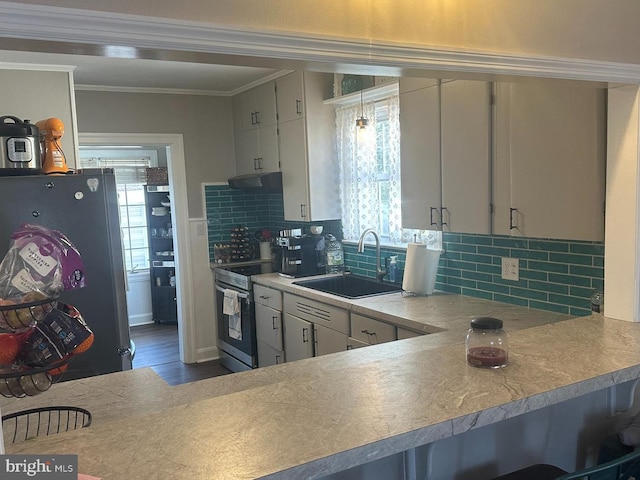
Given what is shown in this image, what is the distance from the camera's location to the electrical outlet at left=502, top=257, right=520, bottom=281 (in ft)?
9.57

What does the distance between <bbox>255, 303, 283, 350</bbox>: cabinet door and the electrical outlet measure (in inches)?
67.7

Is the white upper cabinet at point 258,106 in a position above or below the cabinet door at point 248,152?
above

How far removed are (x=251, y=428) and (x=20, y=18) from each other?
92 centimetres

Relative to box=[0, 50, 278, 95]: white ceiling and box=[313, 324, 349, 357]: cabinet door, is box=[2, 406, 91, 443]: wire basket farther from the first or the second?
box=[0, 50, 278, 95]: white ceiling

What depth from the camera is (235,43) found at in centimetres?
122

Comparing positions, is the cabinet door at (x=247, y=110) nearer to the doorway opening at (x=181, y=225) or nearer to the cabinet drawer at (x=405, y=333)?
the doorway opening at (x=181, y=225)

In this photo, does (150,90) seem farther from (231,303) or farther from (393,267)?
(393,267)

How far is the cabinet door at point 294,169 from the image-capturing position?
436cm

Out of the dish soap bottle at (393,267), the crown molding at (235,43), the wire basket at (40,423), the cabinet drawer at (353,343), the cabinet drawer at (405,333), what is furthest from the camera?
the dish soap bottle at (393,267)

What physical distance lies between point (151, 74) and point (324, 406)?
12.1 feet

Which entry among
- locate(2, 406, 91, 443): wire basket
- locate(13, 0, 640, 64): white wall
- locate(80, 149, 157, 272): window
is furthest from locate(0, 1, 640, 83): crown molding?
locate(80, 149, 157, 272): window

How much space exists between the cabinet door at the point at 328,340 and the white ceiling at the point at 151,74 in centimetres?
169

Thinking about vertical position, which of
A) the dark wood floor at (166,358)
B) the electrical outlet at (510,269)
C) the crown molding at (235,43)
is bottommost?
the dark wood floor at (166,358)

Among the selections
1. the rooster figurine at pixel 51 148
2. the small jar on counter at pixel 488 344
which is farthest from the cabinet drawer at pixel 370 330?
the rooster figurine at pixel 51 148
